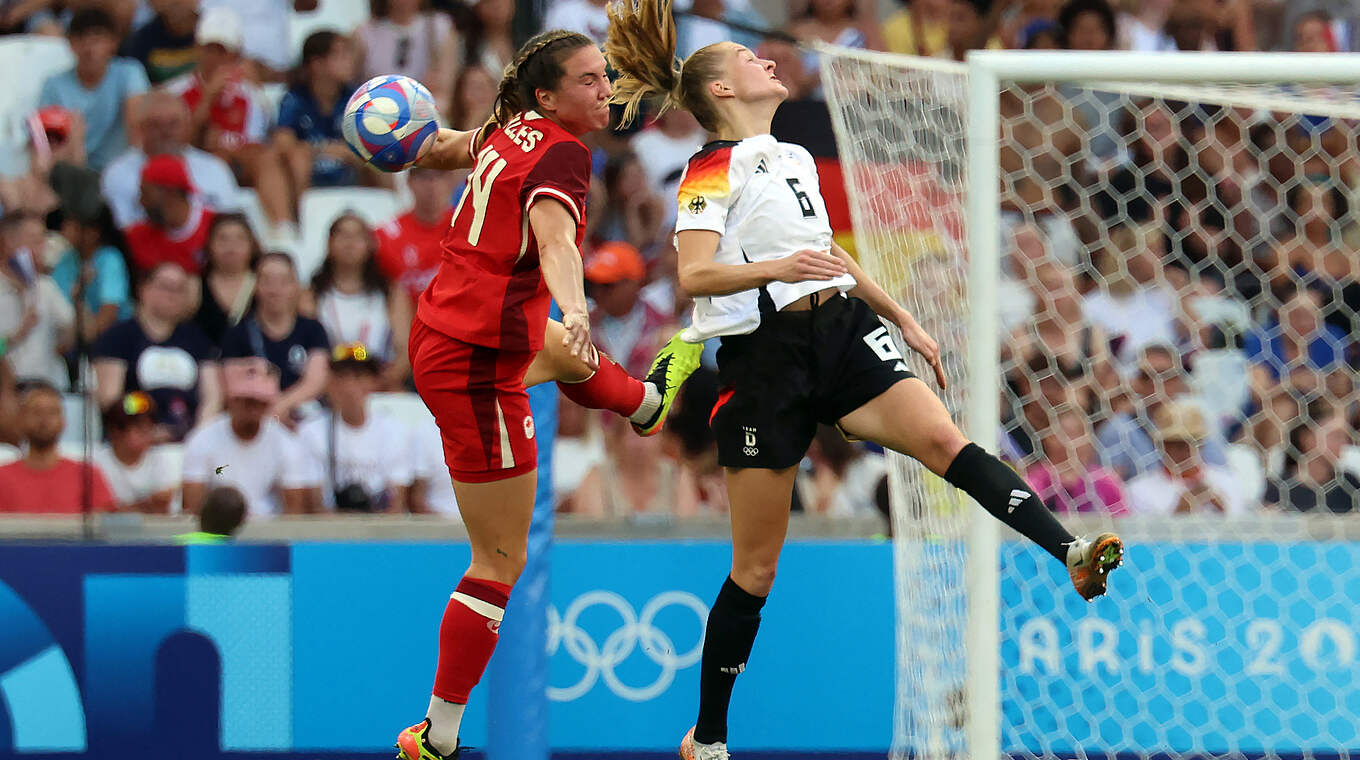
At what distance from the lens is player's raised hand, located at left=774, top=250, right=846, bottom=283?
430 centimetres

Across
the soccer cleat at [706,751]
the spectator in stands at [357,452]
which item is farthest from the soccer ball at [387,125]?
the spectator in stands at [357,452]

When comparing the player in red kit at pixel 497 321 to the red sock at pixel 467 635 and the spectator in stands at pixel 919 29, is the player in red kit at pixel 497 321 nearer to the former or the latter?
the red sock at pixel 467 635

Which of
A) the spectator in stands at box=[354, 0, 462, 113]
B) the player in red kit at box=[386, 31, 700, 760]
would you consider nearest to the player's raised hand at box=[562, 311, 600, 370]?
the player in red kit at box=[386, 31, 700, 760]

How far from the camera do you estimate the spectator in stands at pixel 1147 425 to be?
6.55 m

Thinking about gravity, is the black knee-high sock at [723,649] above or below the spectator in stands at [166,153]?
below

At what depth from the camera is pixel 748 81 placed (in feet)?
15.3

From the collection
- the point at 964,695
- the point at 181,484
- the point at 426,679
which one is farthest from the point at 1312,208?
the point at 181,484

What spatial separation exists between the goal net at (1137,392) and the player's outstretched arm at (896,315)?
0.41ft

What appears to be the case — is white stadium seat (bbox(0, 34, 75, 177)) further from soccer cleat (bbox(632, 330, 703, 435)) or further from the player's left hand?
the player's left hand

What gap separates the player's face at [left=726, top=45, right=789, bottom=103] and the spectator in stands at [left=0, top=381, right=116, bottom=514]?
11.5 feet

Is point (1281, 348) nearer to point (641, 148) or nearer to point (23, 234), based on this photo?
point (641, 148)

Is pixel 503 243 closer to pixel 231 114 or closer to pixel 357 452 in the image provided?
pixel 357 452

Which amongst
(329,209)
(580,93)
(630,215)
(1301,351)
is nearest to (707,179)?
(580,93)

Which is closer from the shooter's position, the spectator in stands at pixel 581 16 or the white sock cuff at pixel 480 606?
the white sock cuff at pixel 480 606
